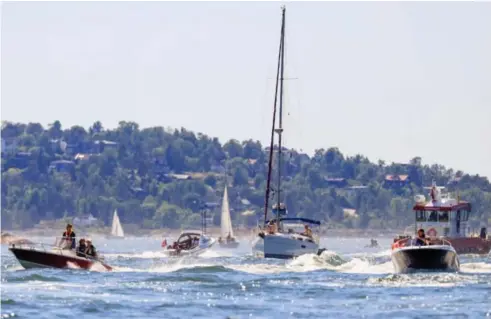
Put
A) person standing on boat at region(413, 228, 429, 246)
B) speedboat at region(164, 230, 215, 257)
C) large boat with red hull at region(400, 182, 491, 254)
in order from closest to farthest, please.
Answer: person standing on boat at region(413, 228, 429, 246)
speedboat at region(164, 230, 215, 257)
large boat with red hull at region(400, 182, 491, 254)

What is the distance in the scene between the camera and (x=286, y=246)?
109 metres

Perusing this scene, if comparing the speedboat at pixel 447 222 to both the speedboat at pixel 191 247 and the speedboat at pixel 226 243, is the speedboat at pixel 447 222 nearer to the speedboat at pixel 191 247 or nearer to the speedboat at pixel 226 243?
the speedboat at pixel 191 247

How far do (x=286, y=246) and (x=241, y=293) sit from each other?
4095cm

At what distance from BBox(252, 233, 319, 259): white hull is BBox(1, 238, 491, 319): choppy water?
21.9m

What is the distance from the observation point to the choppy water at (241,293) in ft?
192

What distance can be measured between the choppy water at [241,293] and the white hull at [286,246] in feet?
71.9

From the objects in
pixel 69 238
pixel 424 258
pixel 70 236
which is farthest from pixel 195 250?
pixel 424 258

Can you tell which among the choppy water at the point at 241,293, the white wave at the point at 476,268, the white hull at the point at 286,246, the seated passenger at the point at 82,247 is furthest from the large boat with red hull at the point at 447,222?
the seated passenger at the point at 82,247

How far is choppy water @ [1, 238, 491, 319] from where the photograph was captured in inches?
2308

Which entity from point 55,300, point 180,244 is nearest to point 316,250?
point 180,244

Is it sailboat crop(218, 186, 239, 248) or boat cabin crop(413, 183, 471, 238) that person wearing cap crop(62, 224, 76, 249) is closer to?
boat cabin crop(413, 183, 471, 238)

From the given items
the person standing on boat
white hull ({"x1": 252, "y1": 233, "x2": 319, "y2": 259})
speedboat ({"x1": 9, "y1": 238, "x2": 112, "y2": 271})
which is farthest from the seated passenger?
white hull ({"x1": 252, "y1": 233, "x2": 319, "y2": 259})

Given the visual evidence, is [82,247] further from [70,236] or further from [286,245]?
[286,245]

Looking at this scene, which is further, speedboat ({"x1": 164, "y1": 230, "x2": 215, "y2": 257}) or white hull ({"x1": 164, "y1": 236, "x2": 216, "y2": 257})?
speedboat ({"x1": 164, "y1": 230, "x2": 215, "y2": 257})
